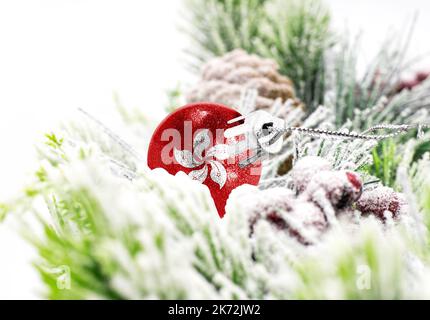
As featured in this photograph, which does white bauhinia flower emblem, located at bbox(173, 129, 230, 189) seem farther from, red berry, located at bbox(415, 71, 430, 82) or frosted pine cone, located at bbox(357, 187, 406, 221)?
red berry, located at bbox(415, 71, 430, 82)

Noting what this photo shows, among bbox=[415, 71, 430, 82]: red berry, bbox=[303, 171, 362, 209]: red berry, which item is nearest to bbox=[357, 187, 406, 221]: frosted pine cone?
bbox=[303, 171, 362, 209]: red berry

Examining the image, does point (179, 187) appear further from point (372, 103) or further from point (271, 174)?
point (372, 103)

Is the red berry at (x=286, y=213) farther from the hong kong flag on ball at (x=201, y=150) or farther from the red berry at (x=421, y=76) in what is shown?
the red berry at (x=421, y=76)

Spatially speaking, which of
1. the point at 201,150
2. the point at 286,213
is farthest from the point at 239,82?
the point at 286,213

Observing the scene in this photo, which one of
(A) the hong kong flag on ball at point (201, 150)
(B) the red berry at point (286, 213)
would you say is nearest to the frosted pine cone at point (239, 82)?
(A) the hong kong flag on ball at point (201, 150)

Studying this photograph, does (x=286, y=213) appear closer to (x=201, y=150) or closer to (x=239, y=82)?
(x=201, y=150)

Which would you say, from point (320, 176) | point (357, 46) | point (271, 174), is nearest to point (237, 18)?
point (357, 46)

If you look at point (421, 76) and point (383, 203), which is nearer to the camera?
point (383, 203)
